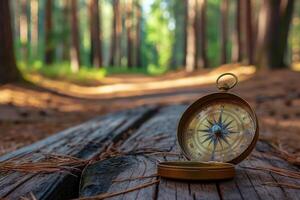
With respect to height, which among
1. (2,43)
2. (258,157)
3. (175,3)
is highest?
(175,3)

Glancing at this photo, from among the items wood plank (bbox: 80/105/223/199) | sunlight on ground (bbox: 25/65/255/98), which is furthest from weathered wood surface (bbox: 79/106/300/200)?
sunlight on ground (bbox: 25/65/255/98)

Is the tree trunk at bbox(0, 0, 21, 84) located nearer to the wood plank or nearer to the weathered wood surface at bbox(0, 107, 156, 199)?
the weathered wood surface at bbox(0, 107, 156, 199)

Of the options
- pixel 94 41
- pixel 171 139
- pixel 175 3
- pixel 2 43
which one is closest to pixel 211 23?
pixel 175 3

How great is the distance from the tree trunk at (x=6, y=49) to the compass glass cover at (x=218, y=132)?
9.92 m

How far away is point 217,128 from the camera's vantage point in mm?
2469

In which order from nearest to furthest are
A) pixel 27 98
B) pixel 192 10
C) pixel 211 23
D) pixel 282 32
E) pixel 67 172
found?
pixel 67 172 < pixel 27 98 < pixel 282 32 < pixel 192 10 < pixel 211 23

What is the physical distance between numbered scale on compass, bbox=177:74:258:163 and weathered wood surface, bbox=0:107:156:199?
1.91 ft

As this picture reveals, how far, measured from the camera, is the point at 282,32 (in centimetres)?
1576

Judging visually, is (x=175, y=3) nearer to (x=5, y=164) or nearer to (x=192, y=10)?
(x=192, y=10)

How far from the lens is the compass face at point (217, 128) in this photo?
2416 mm

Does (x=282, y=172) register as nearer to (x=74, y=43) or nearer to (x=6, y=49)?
(x=6, y=49)

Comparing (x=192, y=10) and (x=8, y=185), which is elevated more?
(x=192, y=10)

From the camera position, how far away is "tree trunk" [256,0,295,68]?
15.7 m

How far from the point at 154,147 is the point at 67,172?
0.87m
